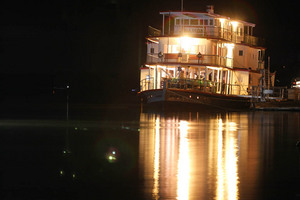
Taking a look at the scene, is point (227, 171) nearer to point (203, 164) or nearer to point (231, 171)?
point (231, 171)

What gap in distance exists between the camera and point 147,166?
11609 millimetres

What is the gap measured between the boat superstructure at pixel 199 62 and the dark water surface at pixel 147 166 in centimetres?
2427

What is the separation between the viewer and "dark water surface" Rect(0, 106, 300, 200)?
9016 millimetres

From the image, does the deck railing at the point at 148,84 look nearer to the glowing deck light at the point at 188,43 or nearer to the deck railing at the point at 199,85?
the glowing deck light at the point at 188,43

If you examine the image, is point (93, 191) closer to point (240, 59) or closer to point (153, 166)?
point (153, 166)

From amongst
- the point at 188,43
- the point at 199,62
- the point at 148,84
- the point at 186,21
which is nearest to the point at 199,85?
the point at 199,62

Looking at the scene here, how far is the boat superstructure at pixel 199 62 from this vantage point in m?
43.1

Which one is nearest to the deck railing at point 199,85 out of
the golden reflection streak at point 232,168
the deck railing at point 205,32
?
the deck railing at point 205,32

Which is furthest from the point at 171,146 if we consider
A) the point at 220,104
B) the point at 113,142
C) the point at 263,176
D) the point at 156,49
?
the point at 156,49

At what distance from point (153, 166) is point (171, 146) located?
3.70m

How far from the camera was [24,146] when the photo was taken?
14.9m

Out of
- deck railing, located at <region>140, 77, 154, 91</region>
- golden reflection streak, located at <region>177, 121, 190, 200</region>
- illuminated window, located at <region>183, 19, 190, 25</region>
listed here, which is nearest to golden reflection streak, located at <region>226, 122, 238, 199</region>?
golden reflection streak, located at <region>177, 121, 190, 200</region>

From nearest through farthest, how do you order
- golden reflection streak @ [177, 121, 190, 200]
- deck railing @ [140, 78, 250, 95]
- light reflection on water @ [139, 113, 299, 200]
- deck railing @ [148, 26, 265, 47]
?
golden reflection streak @ [177, 121, 190, 200] → light reflection on water @ [139, 113, 299, 200] → deck railing @ [140, 78, 250, 95] → deck railing @ [148, 26, 265, 47]

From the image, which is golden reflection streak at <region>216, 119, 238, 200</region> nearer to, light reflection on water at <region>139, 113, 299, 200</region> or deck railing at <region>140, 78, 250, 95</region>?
light reflection on water at <region>139, 113, 299, 200</region>
